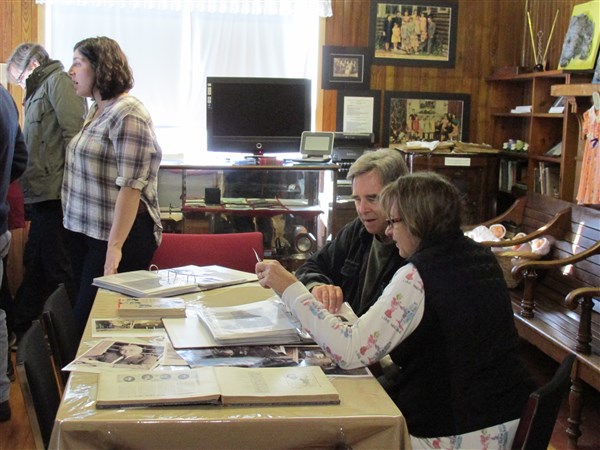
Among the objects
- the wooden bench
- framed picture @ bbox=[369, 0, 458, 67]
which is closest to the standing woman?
the wooden bench

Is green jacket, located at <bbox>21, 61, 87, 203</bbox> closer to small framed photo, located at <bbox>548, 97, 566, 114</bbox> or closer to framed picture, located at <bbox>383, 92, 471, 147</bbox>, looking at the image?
framed picture, located at <bbox>383, 92, 471, 147</bbox>

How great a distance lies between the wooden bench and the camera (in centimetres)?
301

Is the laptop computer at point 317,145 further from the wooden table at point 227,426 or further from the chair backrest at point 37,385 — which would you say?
the wooden table at point 227,426

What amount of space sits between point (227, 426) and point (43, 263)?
9.18 feet

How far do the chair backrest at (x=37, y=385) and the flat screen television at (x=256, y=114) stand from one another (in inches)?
121

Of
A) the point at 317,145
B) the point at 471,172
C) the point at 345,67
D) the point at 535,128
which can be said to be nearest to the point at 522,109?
the point at 535,128

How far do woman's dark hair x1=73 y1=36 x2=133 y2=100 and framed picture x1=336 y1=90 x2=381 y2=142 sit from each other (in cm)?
263

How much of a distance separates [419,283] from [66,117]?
2.62m

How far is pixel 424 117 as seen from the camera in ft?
17.9

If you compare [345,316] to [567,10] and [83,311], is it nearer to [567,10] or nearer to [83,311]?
[83,311]

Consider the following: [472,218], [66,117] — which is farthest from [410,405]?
[472,218]

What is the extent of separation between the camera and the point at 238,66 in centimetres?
529

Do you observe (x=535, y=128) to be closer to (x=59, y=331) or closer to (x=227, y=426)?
(x=59, y=331)

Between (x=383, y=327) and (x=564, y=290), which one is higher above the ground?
(x=383, y=327)
